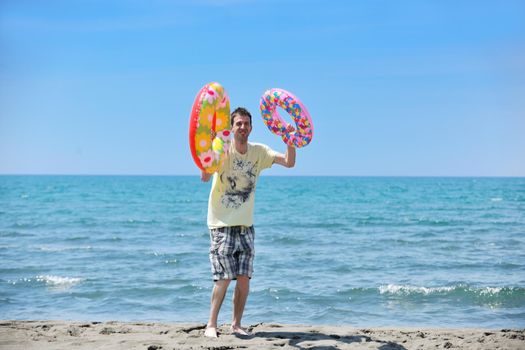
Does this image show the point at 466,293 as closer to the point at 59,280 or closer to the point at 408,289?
the point at 408,289

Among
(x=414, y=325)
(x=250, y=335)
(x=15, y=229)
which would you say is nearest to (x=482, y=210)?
(x=15, y=229)

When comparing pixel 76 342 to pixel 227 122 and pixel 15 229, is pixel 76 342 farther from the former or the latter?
pixel 15 229

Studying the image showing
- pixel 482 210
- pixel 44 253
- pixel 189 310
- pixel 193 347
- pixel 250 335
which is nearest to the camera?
pixel 193 347

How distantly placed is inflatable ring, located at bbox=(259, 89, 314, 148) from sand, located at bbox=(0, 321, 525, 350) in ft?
5.67

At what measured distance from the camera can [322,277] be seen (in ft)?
31.0

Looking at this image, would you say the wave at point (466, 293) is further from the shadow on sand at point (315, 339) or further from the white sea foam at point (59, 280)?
the white sea foam at point (59, 280)

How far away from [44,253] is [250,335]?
8657 mm

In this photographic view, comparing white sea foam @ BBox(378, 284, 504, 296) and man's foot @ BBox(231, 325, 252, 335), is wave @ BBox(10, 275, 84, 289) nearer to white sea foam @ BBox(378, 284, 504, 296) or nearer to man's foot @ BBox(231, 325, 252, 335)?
man's foot @ BBox(231, 325, 252, 335)

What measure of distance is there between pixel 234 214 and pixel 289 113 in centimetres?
107

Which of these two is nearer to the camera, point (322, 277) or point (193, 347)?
point (193, 347)

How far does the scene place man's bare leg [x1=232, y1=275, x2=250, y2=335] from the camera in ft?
16.8

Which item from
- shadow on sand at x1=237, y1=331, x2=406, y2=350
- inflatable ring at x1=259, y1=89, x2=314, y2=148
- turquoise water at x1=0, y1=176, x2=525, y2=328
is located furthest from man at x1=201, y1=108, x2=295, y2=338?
turquoise water at x1=0, y1=176, x2=525, y2=328

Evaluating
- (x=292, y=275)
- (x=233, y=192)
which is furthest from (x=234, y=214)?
(x=292, y=275)

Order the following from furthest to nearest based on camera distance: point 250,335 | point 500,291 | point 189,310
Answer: point 500,291 < point 189,310 < point 250,335
